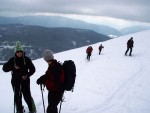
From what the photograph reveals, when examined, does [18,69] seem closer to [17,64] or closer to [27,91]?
[17,64]

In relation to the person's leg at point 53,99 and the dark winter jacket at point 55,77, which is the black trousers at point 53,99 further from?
the dark winter jacket at point 55,77

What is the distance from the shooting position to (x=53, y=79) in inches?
253

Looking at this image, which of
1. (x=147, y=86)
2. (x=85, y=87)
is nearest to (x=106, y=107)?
(x=85, y=87)

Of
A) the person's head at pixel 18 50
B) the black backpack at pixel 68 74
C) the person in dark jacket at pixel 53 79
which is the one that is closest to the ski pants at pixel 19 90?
the person's head at pixel 18 50

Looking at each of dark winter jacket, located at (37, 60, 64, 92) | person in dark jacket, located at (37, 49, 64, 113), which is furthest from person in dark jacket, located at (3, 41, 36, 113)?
dark winter jacket, located at (37, 60, 64, 92)

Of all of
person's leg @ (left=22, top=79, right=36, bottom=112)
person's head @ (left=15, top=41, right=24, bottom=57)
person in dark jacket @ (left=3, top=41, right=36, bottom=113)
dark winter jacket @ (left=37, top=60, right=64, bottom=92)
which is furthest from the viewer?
person's leg @ (left=22, top=79, right=36, bottom=112)

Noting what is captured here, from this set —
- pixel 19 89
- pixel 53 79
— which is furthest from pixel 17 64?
pixel 53 79

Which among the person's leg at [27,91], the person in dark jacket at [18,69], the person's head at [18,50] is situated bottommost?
the person's leg at [27,91]

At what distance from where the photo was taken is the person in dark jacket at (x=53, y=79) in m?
6.36

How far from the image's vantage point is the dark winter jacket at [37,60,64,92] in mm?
6341

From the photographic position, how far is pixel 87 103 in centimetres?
1026

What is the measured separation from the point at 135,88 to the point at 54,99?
7.21 m

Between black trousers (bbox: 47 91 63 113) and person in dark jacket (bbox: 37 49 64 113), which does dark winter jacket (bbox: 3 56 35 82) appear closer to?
person in dark jacket (bbox: 37 49 64 113)

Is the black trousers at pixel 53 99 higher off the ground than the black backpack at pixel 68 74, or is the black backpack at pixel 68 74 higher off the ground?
the black backpack at pixel 68 74
